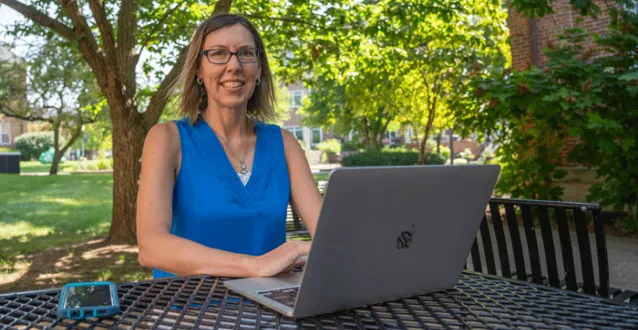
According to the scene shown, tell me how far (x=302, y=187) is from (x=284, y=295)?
3.45 feet

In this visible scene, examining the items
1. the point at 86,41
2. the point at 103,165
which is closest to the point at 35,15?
the point at 86,41

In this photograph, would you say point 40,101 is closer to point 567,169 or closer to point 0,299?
point 567,169

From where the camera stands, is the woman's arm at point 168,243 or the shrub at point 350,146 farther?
the shrub at point 350,146

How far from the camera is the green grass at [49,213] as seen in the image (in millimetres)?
9337

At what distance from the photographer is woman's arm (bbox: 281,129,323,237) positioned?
2.52 meters

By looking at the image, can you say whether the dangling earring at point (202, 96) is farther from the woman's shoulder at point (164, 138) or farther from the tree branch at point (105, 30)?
the tree branch at point (105, 30)

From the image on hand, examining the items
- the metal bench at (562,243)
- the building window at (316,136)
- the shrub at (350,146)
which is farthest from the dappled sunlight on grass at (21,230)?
the building window at (316,136)

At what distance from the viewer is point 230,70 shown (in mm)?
2363

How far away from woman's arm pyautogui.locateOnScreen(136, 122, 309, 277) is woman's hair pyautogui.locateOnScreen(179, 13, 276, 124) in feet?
0.58

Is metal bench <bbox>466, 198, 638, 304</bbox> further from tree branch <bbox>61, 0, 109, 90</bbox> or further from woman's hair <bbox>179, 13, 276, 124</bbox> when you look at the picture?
tree branch <bbox>61, 0, 109, 90</bbox>

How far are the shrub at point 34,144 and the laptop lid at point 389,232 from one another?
155 ft

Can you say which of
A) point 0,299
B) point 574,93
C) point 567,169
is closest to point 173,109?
point 0,299

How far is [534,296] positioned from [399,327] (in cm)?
56

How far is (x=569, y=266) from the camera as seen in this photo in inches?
101
